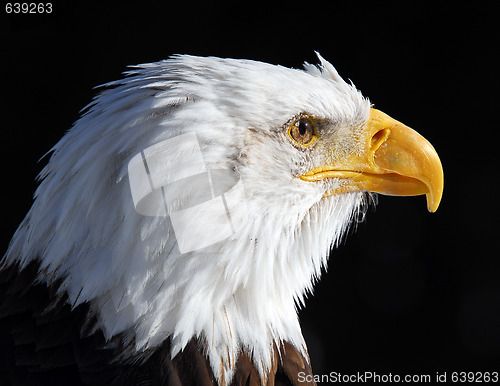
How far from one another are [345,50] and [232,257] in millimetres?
2056

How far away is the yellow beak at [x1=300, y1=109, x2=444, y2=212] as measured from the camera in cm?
180

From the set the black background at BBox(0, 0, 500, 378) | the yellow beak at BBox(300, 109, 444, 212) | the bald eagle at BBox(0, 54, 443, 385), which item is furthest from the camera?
the black background at BBox(0, 0, 500, 378)

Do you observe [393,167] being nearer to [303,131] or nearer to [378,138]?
[378,138]

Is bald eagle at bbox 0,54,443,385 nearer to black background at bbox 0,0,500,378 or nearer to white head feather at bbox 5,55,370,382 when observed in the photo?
white head feather at bbox 5,55,370,382

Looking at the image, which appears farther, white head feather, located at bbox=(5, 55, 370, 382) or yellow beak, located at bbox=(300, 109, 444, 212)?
yellow beak, located at bbox=(300, 109, 444, 212)

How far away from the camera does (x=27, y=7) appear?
274 centimetres

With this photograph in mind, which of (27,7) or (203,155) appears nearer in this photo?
(203,155)

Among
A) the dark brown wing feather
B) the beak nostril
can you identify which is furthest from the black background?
the dark brown wing feather

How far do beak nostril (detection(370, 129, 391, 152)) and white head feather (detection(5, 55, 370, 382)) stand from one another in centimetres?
16

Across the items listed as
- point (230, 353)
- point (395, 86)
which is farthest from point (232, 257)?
point (395, 86)

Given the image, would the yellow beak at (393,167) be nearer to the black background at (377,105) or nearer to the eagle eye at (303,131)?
the eagle eye at (303,131)

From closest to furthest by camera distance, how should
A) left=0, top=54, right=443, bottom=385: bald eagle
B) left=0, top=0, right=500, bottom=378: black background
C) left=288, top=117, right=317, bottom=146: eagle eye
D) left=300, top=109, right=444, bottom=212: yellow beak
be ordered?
left=0, top=54, right=443, bottom=385: bald eagle < left=288, top=117, right=317, bottom=146: eagle eye < left=300, top=109, right=444, bottom=212: yellow beak < left=0, top=0, right=500, bottom=378: black background

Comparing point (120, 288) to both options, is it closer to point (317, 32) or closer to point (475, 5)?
point (317, 32)

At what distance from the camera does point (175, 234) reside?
4.73 feet
